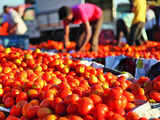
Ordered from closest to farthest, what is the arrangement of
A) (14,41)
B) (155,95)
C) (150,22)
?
(155,95) → (14,41) → (150,22)

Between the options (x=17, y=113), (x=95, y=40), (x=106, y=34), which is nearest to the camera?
(x=17, y=113)

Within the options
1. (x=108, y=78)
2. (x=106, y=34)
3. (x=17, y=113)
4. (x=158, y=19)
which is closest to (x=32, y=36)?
(x=106, y=34)

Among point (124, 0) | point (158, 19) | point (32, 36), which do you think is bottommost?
point (32, 36)

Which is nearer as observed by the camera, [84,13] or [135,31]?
[84,13]

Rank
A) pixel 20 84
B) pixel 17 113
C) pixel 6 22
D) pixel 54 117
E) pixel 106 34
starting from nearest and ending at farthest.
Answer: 1. pixel 54 117
2. pixel 17 113
3. pixel 20 84
4. pixel 6 22
5. pixel 106 34

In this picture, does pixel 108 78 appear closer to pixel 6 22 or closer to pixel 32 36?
pixel 6 22

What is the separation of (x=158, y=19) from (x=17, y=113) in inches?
367

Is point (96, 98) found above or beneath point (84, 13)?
beneath

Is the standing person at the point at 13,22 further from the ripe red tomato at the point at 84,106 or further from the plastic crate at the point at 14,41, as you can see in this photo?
the ripe red tomato at the point at 84,106

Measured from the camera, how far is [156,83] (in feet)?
7.53

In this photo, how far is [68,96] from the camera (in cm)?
158

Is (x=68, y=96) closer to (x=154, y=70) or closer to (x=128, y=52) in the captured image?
(x=154, y=70)

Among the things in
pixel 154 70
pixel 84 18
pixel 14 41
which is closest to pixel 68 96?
pixel 154 70

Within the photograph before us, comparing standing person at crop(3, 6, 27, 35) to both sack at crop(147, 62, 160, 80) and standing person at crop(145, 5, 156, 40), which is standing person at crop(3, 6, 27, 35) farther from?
standing person at crop(145, 5, 156, 40)
